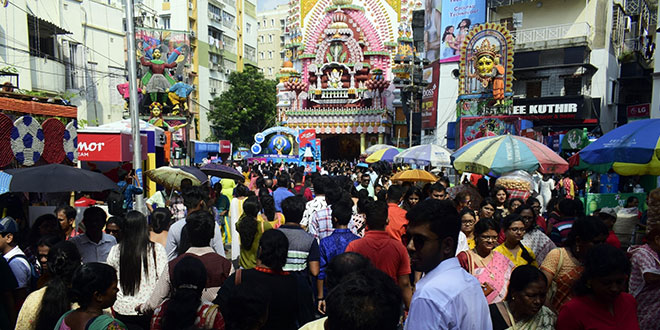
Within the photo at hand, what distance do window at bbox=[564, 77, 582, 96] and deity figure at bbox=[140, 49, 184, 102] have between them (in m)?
23.7

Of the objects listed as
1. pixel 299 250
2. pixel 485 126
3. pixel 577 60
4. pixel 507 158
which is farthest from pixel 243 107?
pixel 299 250

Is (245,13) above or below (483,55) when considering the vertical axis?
above

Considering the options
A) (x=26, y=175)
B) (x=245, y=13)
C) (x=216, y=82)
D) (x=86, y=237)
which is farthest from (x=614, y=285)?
(x=245, y=13)

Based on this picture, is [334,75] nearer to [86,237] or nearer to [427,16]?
[427,16]

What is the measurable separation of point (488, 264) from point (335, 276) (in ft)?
4.54

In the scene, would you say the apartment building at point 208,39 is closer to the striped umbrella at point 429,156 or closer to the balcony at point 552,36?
the balcony at point 552,36

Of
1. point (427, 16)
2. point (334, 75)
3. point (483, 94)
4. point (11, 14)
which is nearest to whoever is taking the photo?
point (11, 14)

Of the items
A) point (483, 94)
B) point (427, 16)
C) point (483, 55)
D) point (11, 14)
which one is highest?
point (427, 16)

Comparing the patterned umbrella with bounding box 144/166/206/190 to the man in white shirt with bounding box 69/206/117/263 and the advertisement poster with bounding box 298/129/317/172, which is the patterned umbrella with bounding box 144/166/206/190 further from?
the advertisement poster with bounding box 298/129/317/172

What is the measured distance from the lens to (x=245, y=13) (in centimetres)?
4625

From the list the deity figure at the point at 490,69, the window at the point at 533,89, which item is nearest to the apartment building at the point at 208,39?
the deity figure at the point at 490,69

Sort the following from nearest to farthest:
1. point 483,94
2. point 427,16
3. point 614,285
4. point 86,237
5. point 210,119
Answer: point 614,285
point 86,237
point 483,94
point 427,16
point 210,119

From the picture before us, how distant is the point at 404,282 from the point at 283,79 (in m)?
32.4

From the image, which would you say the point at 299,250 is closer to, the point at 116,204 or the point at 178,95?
the point at 116,204
